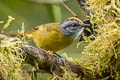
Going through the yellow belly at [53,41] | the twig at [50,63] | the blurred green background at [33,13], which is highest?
the blurred green background at [33,13]

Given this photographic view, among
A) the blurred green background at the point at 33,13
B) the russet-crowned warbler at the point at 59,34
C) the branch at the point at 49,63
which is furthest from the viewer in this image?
the blurred green background at the point at 33,13

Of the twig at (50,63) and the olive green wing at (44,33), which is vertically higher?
the olive green wing at (44,33)

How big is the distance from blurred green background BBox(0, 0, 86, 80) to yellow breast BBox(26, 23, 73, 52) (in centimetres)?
20

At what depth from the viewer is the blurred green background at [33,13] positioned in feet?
9.55

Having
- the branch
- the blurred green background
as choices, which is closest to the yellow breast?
the blurred green background

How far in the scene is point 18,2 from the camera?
323 cm

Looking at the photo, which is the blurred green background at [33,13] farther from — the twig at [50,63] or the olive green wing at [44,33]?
the twig at [50,63]

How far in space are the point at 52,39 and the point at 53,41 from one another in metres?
0.03

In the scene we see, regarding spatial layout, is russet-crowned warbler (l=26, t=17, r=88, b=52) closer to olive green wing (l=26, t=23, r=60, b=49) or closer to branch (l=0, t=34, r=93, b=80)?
olive green wing (l=26, t=23, r=60, b=49)

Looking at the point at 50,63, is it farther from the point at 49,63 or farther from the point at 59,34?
the point at 59,34

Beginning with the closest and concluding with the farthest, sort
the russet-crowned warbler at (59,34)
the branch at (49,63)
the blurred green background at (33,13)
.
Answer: the branch at (49,63) < the russet-crowned warbler at (59,34) < the blurred green background at (33,13)

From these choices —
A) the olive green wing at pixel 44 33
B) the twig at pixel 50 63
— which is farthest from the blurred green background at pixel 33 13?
the twig at pixel 50 63

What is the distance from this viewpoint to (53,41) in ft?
8.55

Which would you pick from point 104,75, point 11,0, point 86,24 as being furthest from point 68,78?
point 11,0
